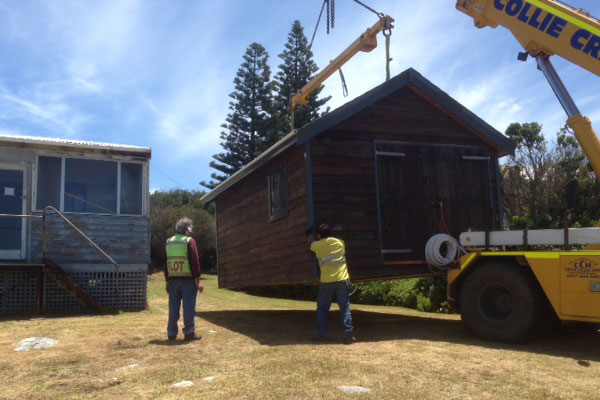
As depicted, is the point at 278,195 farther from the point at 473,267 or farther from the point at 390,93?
the point at 473,267

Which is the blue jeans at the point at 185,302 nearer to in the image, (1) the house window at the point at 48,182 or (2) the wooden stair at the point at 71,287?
(2) the wooden stair at the point at 71,287

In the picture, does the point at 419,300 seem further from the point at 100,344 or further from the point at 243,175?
the point at 100,344

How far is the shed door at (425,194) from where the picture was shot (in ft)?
34.1

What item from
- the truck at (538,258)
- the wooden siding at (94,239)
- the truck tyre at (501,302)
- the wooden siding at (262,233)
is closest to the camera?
the truck at (538,258)

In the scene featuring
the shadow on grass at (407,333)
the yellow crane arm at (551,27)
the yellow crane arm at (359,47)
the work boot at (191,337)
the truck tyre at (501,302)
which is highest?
the yellow crane arm at (359,47)

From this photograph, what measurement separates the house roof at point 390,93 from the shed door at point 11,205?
5464 mm

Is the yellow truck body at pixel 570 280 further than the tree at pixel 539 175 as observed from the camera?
No

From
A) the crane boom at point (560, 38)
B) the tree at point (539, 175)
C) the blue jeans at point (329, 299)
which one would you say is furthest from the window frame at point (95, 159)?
Result: the tree at point (539, 175)

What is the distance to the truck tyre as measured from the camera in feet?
24.2

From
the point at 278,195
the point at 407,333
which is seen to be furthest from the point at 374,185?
the point at 407,333

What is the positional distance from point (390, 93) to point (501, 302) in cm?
483

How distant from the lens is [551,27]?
9.40 metres

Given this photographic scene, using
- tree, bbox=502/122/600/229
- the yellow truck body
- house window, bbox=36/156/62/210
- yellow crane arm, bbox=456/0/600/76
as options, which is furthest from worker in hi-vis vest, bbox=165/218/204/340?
tree, bbox=502/122/600/229

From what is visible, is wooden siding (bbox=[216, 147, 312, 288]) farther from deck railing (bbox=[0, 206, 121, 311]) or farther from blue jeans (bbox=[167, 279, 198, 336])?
deck railing (bbox=[0, 206, 121, 311])
